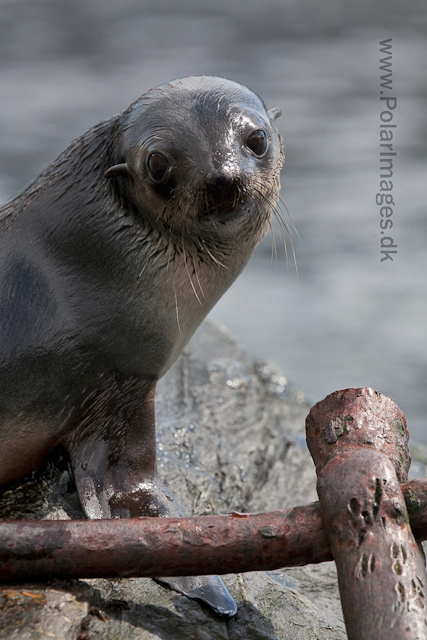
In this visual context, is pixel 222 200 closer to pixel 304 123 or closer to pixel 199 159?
pixel 199 159

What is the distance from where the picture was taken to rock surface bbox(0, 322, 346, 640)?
162 inches

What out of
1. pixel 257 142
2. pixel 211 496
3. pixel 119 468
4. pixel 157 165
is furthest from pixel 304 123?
pixel 119 468

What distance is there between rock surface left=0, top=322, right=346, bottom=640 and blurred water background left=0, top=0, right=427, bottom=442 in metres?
2.76

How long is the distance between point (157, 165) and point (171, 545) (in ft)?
7.18

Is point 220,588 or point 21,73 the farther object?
point 21,73

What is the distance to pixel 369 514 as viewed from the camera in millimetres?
3719

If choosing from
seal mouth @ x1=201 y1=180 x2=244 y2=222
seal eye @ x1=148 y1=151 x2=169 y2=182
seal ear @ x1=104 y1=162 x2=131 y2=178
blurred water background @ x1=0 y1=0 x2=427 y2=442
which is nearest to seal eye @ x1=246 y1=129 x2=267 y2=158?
seal mouth @ x1=201 y1=180 x2=244 y2=222

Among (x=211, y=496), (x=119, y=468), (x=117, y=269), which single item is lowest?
(x=119, y=468)

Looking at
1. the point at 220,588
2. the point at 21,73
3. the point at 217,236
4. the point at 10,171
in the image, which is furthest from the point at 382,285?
the point at 21,73

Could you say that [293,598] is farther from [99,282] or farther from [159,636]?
[99,282]

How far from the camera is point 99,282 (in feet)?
17.6

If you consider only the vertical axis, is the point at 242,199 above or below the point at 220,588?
above

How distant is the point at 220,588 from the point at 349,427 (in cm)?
115

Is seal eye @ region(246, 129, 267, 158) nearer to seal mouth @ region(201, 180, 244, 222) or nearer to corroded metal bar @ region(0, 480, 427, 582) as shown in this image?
seal mouth @ region(201, 180, 244, 222)
